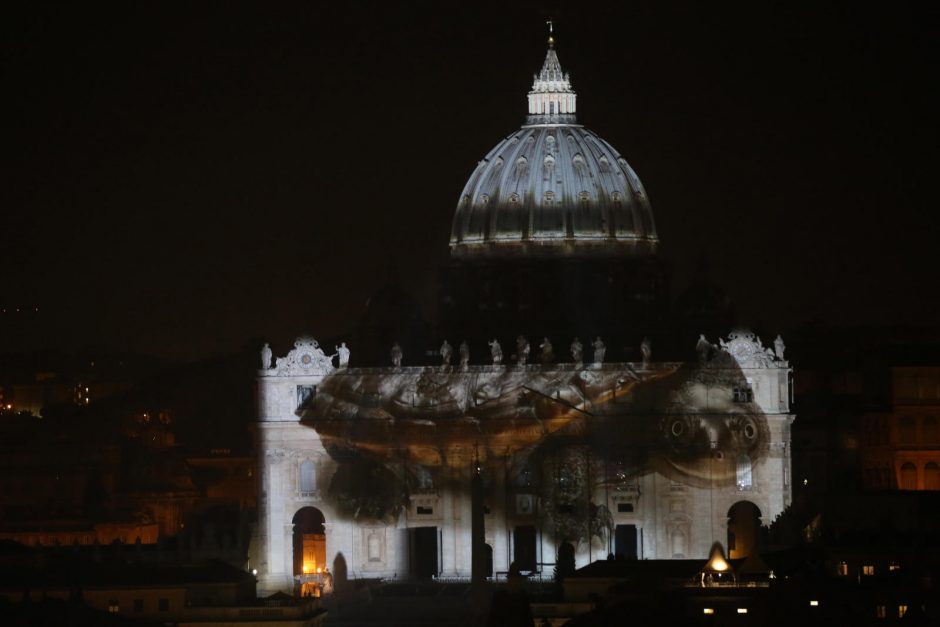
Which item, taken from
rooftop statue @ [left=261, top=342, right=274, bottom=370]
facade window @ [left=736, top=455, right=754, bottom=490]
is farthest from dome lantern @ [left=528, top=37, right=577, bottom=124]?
facade window @ [left=736, top=455, right=754, bottom=490]

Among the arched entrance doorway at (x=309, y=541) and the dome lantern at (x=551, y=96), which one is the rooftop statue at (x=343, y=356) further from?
the dome lantern at (x=551, y=96)

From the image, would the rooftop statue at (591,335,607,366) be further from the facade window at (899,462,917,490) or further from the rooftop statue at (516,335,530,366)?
the facade window at (899,462,917,490)

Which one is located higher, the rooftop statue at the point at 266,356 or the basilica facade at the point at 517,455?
the rooftop statue at the point at 266,356

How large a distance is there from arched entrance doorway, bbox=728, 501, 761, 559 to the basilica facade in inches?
10.8

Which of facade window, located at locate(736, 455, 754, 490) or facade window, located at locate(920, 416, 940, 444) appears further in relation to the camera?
facade window, located at locate(920, 416, 940, 444)

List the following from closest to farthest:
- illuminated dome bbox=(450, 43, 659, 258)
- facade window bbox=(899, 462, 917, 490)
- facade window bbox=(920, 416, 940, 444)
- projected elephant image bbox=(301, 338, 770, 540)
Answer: projected elephant image bbox=(301, 338, 770, 540) → facade window bbox=(899, 462, 917, 490) → facade window bbox=(920, 416, 940, 444) → illuminated dome bbox=(450, 43, 659, 258)

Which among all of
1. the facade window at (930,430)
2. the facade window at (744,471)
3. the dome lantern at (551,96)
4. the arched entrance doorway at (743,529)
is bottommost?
the arched entrance doorway at (743,529)

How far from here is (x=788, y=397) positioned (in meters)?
157

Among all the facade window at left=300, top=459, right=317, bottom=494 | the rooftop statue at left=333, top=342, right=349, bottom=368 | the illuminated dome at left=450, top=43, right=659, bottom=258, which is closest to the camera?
the facade window at left=300, top=459, right=317, bottom=494

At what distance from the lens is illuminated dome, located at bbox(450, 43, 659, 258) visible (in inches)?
6806

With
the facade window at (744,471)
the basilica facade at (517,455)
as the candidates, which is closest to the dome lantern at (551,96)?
the basilica facade at (517,455)

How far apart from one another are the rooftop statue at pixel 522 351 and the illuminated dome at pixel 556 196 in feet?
36.9

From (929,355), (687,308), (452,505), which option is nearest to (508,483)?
(452,505)

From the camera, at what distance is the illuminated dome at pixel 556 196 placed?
17288 centimetres
